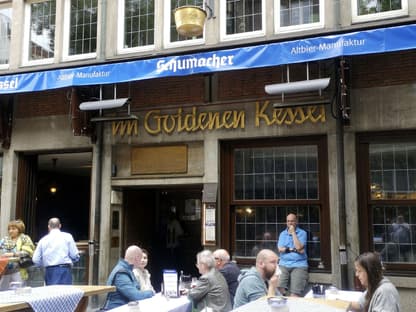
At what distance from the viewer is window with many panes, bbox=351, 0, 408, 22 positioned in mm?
8828

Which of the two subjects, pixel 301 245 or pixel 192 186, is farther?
pixel 192 186

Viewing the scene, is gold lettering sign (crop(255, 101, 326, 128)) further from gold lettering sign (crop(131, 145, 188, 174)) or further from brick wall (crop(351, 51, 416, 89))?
gold lettering sign (crop(131, 145, 188, 174))

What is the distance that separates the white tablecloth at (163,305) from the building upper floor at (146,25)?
4.56 m

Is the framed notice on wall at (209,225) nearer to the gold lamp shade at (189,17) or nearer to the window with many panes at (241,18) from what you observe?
the window with many panes at (241,18)

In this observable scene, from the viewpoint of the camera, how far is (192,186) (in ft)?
33.5

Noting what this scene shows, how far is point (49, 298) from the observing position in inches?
213

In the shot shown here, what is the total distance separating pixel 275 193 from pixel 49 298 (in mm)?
4919

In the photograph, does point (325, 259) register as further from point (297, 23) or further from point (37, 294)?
point (37, 294)

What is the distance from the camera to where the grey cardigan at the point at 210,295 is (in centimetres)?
571

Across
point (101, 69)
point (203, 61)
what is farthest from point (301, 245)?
point (101, 69)

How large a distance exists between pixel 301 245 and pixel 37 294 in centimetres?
446

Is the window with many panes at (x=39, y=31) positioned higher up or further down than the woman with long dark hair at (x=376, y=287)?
higher up

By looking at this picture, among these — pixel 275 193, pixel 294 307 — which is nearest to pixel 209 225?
pixel 275 193

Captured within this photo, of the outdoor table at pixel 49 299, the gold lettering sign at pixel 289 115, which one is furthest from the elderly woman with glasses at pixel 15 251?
the gold lettering sign at pixel 289 115
